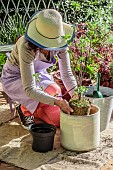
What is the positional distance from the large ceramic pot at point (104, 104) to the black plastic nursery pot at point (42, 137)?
440mm

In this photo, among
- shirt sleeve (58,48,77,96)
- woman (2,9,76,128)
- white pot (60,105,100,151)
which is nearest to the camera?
white pot (60,105,100,151)

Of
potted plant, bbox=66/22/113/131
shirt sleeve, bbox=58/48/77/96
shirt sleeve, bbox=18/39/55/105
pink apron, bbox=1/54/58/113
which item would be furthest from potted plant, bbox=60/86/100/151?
potted plant, bbox=66/22/113/131

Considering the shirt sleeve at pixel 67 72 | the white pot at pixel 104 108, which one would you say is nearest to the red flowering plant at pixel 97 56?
the shirt sleeve at pixel 67 72

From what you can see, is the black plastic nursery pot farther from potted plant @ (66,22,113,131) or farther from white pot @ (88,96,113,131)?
potted plant @ (66,22,113,131)

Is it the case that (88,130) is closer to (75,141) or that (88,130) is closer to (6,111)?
(75,141)

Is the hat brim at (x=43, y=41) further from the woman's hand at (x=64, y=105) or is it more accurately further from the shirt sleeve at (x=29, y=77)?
the woman's hand at (x=64, y=105)

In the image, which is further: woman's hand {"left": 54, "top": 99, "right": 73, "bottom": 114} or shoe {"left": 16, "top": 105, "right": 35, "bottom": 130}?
shoe {"left": 16, "top": 105, "right": 35, "bottom": 130}

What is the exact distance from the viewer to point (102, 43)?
A: 4.12m

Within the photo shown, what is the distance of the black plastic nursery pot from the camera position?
10.2 feet

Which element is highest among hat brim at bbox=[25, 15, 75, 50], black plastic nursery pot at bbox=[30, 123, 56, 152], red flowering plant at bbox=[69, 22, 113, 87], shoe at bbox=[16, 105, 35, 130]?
hat brim at bbox=[25, 15, 75, 50]

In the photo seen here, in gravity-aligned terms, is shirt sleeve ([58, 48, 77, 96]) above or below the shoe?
above

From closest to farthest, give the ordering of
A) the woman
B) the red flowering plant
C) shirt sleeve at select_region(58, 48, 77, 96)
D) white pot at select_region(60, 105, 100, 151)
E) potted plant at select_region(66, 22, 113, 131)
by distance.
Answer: white pot at select_region(60, 105, 100, 151), the woman, shirt sleeve at select_region(58, 48, 77, 96), potted plant at select_region(66, 22, 113, 131), the red flowering plant

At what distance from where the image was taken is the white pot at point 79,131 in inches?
122

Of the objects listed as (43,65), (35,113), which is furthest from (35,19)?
(35,113)
